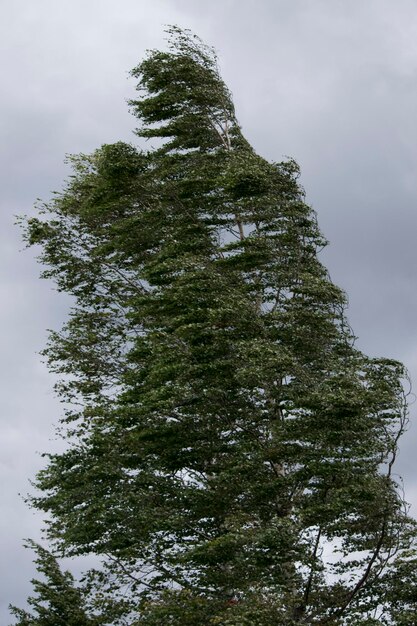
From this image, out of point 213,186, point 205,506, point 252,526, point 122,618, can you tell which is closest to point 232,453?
point 205,506

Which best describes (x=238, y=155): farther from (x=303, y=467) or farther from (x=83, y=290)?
(x=303, y=467)

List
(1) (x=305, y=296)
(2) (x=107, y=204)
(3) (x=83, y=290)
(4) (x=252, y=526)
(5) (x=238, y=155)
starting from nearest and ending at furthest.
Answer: (4) (x=252, y=526)
(1) (x=305, y=296)
(5) (x=238, y=155)
(2) (x=107, y=204)
(3) (x=83, y=290)

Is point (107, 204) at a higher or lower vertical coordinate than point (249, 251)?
higher

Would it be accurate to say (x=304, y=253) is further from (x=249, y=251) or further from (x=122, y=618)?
(x=122, y=618)

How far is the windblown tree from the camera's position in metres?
23.3

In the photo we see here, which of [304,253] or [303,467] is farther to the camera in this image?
[304,253]

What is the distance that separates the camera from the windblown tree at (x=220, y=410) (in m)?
23.3

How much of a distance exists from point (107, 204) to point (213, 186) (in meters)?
3.75

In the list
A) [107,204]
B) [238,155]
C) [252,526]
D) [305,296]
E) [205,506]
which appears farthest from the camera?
[107,204]

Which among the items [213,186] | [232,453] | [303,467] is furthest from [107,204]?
[303,467]

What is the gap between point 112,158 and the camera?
31281 mm

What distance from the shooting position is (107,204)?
32250 mm

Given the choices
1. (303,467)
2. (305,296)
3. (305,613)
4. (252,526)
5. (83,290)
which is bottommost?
(305,613)

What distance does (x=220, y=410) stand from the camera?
2612cm
